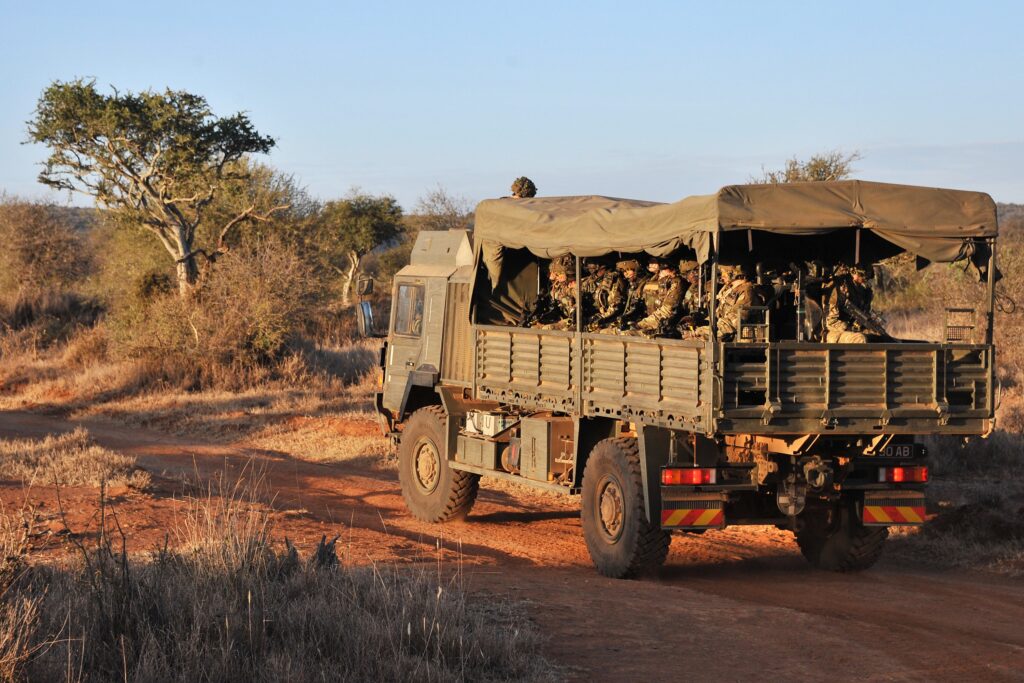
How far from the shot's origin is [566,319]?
11.5 metres

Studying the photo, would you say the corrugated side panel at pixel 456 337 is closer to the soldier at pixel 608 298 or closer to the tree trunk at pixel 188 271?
the soldier at pixel 608 298

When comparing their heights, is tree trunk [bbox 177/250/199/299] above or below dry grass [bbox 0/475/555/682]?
above

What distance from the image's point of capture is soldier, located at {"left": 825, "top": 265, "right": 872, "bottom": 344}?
31.9ft

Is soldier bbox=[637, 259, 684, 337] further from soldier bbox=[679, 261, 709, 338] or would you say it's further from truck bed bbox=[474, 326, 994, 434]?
truck bed bbox=[474, 326, 994, 434]

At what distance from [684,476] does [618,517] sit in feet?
2.86

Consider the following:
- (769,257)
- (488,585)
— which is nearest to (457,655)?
(488,585)

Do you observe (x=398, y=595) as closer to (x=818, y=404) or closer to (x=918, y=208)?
(x=818, y=404)

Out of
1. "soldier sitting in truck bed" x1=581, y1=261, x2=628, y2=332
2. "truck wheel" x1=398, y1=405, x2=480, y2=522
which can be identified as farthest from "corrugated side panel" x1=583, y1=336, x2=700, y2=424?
"truck wheel" x1=398, y1=405, x2=480, y2=522

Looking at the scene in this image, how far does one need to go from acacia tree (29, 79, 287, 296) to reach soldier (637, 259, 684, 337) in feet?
72.1

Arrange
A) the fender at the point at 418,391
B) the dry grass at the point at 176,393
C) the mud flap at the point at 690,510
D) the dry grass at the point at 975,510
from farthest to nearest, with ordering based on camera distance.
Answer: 1. the dry grass at the point at 176,393
2. the fender at the point at 418,391
3. the dry grass at the point at 975,510
4. the mud flap at the point at 690,510

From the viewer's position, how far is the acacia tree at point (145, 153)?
101 ft

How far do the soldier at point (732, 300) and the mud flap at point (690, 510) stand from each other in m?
1.23

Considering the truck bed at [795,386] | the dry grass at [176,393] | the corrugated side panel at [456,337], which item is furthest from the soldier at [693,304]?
the dry grass at [176,393]

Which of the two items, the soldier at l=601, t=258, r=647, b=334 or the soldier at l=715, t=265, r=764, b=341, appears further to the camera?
the soldier at l=601, t=258, r=647, b=334
